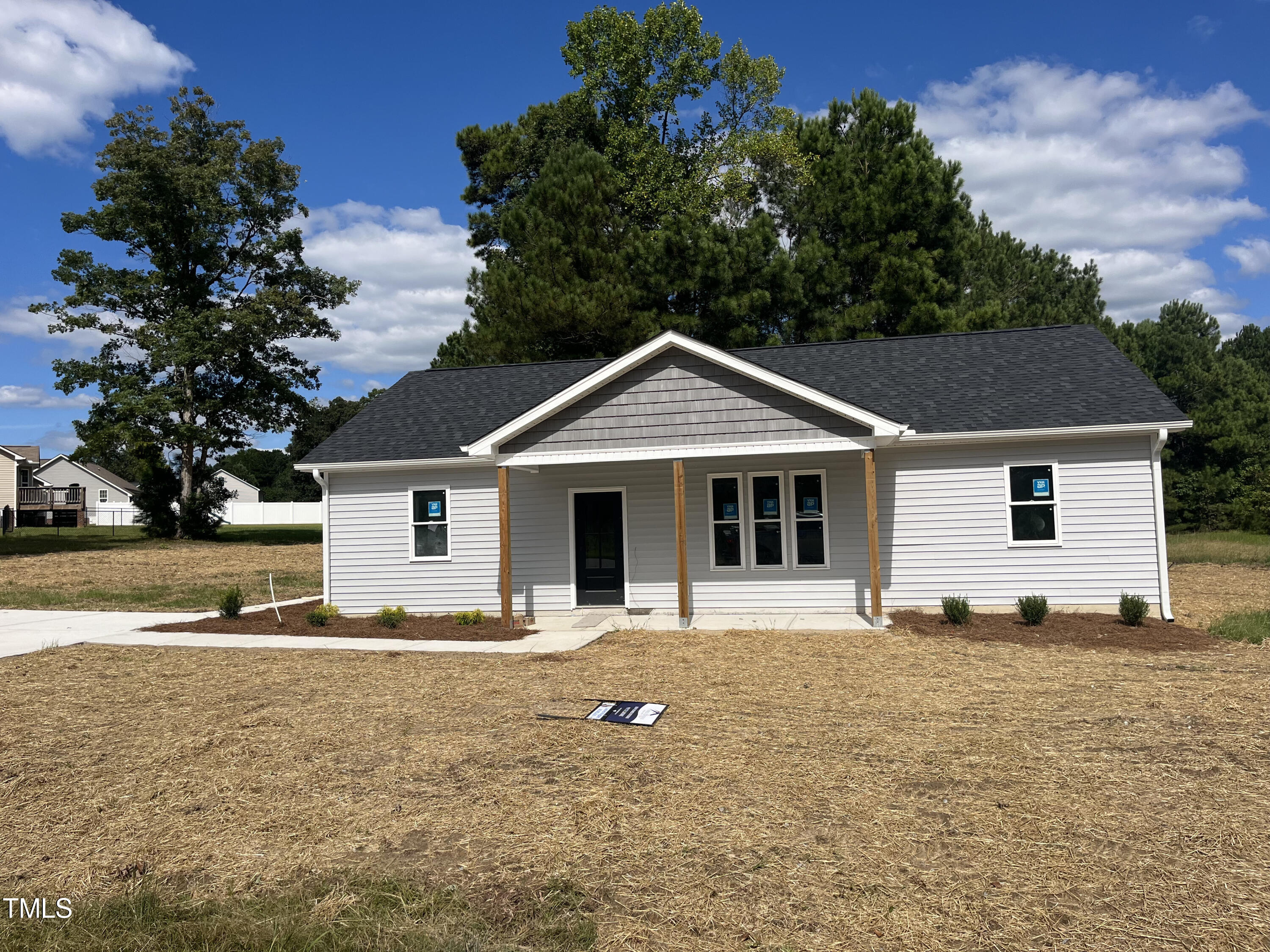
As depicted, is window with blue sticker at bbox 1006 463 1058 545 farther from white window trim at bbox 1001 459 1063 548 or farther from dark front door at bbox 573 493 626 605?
dark front door at bbox 573 493 626 605

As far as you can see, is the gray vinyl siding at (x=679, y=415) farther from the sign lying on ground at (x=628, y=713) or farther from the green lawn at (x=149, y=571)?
the green lawn at (x=149, y=571)

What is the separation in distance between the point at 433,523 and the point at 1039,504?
9.95 m

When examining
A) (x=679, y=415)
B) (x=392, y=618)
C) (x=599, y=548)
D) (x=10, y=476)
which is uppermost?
(x=10, y=476)

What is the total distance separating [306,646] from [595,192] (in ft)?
64.9

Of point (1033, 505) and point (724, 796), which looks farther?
point (1033, 505)

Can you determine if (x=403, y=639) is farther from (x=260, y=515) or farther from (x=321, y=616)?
(x=260, y=515)

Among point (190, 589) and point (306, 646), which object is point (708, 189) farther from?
point (306, 646)

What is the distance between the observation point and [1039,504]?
42.9 feet

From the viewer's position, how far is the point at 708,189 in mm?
31672

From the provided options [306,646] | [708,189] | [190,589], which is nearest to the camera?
[306,646]

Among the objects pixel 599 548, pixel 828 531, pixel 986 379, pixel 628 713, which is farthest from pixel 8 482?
pixel 628 713

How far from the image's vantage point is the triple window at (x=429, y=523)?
1503 centimetres

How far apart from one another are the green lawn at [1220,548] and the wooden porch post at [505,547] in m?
17.7

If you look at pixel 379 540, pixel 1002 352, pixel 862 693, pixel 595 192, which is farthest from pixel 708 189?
pixel 862 693
